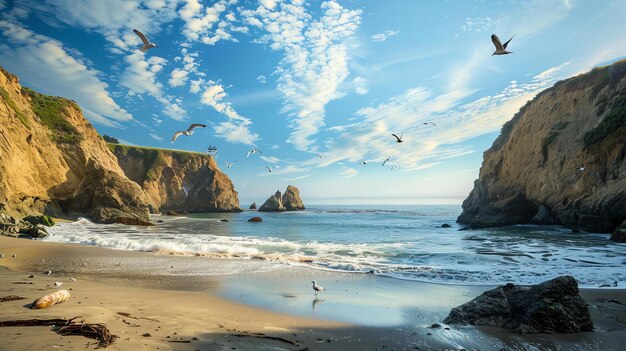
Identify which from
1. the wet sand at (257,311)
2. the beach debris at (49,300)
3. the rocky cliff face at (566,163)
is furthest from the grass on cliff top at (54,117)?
the rocky cliff face at (566,163)

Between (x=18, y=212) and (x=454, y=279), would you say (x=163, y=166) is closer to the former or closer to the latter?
(x=18, y=212)

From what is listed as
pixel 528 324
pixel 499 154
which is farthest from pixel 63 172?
pixel 499 154

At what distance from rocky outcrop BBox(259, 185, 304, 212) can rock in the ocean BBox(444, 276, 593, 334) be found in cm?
7696

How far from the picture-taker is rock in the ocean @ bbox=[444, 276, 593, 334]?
17.0ft

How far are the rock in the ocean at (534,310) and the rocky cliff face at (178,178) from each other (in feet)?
232

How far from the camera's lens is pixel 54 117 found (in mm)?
31750

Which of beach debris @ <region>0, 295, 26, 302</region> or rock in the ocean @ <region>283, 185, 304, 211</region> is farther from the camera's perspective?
rock in the ocean @ <region>283, 185, 304, 211</region>

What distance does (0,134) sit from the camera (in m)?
21.4

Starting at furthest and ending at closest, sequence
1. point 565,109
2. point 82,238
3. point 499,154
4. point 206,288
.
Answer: point 499,154, point 565,109, point 82,238, point 206,288

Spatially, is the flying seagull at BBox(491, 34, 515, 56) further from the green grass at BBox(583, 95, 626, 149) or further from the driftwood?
the green grass at BBox(583, 95, 626, 149)

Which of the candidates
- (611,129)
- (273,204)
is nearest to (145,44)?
(611,129)

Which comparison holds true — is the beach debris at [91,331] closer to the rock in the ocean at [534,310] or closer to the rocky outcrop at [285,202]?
the rock in the ocean at [534,310]

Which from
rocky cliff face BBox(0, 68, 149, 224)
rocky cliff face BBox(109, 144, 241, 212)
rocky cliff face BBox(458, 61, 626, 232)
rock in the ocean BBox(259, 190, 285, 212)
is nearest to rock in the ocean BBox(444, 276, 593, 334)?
rocky cliff face BBox(458, 61, 626, 232)

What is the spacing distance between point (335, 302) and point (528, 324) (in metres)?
3.54
